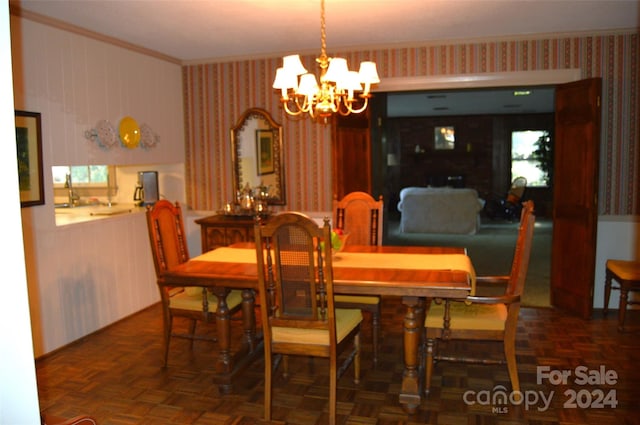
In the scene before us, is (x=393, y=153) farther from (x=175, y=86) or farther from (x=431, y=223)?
(x=175, y=86)

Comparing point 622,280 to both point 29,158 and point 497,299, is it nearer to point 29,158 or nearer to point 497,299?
point 497,299

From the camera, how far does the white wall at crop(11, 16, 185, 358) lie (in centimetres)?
378

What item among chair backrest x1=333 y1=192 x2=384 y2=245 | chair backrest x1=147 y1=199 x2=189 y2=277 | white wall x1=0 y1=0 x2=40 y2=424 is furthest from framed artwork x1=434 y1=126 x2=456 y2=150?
white wall x1=0 y1=0 x2=40 y2=424

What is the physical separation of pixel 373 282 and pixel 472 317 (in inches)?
24.7

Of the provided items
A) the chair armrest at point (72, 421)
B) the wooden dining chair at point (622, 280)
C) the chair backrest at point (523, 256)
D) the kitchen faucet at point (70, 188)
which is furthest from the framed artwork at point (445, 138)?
the chair armrest at point (72, 421)

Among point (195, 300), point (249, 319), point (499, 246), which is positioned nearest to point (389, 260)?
point (249, 319)

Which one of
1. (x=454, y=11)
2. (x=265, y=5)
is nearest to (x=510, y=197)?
(x=454, y=11)

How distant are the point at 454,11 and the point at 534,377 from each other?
2.51 meters

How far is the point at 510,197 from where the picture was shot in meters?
10.3

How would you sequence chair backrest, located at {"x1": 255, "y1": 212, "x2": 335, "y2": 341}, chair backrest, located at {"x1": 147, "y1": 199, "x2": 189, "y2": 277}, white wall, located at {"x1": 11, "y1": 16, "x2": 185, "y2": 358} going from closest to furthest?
chair backrest, located at {"x1": 255, "y1": 212, "x2": 335, "y2": 341}, chair backrest, located at {"x1": 147, "y1": 199, "x2": 189, "y2": 277}, white wall, located at {"x1": 11, "y1": 16, "x2": 185, "y2": 358}

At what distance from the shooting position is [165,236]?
3545mm

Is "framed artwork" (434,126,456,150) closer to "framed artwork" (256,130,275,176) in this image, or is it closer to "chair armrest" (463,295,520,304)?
"framed artwork" (256,130,275,176)

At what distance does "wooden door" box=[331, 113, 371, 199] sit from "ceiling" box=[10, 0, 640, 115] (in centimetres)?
71

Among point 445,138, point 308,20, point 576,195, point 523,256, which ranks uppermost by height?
point 308,20
